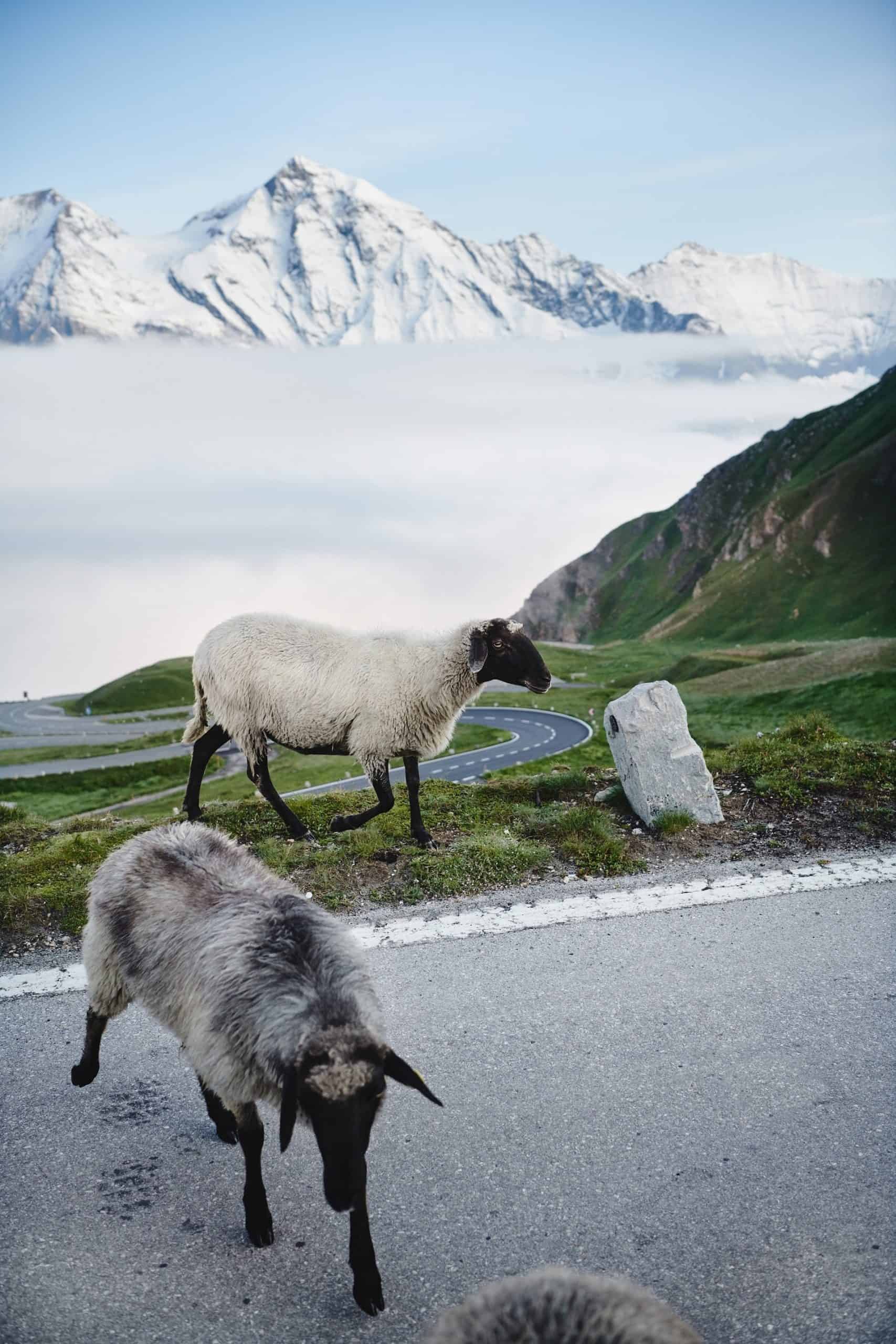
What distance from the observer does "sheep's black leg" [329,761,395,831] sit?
465 inches

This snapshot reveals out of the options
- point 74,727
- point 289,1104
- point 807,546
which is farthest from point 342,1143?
point 807,546

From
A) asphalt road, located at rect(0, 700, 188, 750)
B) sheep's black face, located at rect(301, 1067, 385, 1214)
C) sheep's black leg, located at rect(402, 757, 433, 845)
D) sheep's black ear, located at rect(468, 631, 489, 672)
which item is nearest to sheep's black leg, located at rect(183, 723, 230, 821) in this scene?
sheep's black leg, located at rect(402, 757, 433, 845)

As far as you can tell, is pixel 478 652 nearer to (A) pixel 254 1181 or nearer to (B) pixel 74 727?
(A) pixel 254 1181

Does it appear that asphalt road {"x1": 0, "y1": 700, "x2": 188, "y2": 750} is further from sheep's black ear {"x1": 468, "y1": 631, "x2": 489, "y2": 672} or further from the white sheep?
sheep's black ear {"x1": 468, "y1": 631, "x2": 489, "y2": 672}

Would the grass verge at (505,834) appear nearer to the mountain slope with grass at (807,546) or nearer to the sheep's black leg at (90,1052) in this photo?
the sheep's black leg at (90,1052)

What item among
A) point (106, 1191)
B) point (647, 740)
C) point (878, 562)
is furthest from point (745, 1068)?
point (878, 562)

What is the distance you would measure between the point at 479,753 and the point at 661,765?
57.3 meters

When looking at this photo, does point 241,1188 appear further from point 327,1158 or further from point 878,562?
point 878,562

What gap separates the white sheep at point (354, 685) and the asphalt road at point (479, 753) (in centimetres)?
3653

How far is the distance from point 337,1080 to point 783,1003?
4877mm

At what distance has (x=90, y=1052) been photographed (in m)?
6.71

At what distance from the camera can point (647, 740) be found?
12.3 metres

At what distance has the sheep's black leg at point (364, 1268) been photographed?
4.71 metres

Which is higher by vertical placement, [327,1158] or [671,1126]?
[327,1158]
